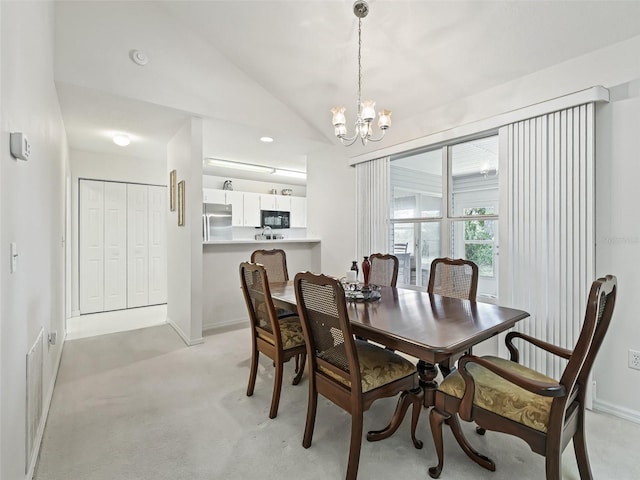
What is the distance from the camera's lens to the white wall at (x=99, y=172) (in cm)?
462

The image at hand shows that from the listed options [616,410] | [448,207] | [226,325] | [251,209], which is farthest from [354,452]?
[251,209]

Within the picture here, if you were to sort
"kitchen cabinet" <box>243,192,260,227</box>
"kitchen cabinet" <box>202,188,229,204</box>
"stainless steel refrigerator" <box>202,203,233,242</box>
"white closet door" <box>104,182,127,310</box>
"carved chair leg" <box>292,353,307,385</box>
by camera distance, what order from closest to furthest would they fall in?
"carved chair leg" <box>292,353,307,385</box> → "white closet door" <box>104,182,127,310</box> → "stainless steel refrigerator" <box>202,203,233,242</box> → "kitchen cabinet" <box>202,188,229,204</box> → "kitchen cabinet" <box>243,192,260,227</box>

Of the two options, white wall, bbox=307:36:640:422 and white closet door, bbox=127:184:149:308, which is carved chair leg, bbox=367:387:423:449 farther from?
white closet door, bbox=127:184:149:308

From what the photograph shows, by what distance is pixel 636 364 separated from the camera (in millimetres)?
2088

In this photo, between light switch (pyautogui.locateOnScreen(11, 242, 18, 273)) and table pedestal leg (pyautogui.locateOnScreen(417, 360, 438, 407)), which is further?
table pedestal leg (pyautogui.locateOnScreen(417, 360, 438, 407))

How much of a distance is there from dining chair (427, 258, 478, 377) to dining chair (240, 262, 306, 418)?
122 cm

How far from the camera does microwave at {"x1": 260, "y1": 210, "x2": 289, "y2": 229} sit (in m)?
6.52

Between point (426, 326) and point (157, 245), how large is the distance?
→ 493 cm

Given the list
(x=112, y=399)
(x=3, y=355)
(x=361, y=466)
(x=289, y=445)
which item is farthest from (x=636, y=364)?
(x=112, y=399)

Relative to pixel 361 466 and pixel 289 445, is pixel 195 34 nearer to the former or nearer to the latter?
pixel 289 445

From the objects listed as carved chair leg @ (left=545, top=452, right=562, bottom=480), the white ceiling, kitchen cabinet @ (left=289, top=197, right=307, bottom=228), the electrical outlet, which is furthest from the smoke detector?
the electrical outlet

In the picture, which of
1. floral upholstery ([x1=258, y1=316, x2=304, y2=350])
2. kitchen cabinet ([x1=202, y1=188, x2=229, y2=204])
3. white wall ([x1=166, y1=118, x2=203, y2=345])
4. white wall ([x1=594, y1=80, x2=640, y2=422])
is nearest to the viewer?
white wall ([x1=594, y1=80, x2=640, y2=422])

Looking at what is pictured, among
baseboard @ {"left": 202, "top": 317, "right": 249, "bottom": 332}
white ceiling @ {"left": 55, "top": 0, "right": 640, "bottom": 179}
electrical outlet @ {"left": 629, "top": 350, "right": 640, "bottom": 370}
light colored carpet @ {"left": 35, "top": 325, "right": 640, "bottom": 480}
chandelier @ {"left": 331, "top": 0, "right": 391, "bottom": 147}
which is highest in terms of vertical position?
white ceiling @ {"left": 55, "top": 0, "right": 640, "bottom": 179}

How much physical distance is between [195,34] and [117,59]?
32.3 inches
